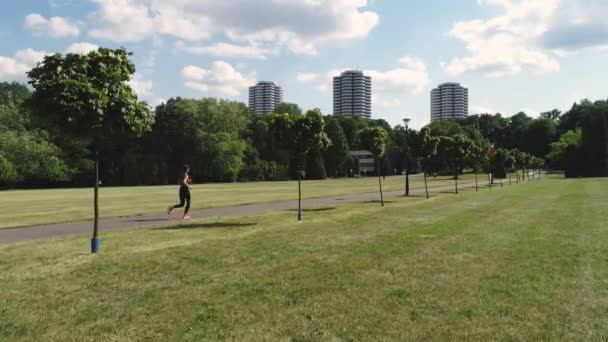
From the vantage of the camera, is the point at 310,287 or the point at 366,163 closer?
the point at 310,287

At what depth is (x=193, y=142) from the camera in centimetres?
8662

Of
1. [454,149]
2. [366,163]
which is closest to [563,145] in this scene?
[366,163]

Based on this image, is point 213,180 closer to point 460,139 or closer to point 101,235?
point 460,139

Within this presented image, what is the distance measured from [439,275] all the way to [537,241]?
5073 millimetres

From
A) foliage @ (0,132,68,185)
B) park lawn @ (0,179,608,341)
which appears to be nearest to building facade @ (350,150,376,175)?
foliage @ (0,132,68,185)

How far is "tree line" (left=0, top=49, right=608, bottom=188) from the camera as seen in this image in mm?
10000

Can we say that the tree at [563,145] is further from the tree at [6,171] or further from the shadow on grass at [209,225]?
the shadow on grass at [209,225]

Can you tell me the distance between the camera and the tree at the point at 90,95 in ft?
31.4

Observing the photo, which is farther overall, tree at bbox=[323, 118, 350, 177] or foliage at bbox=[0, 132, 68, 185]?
tree at bbox=[323, 118, 350, 177]

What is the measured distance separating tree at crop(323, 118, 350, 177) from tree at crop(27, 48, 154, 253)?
99664 mm

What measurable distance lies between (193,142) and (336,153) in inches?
1509

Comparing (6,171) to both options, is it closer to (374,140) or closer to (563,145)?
(374,140)

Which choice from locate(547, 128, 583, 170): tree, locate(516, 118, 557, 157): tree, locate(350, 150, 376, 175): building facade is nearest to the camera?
locate(547, 128, 583, 170): tree

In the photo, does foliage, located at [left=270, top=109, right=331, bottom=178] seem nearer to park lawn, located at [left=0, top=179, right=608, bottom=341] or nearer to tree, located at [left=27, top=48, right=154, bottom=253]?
park lawn, located at [left=0, top=179, right=608, bottom=341]
